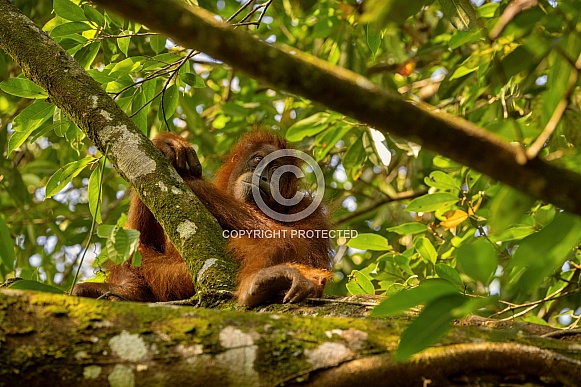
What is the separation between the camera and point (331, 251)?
15.8 ft

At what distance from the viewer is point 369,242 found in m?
4.70

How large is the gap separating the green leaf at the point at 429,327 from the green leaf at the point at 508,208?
22 centimetres

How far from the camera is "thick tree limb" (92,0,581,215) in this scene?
1.49 meters

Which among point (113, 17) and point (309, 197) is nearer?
point (113, 17)

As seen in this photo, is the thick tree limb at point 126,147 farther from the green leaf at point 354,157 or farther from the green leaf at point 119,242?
the green leaf at point 354,157

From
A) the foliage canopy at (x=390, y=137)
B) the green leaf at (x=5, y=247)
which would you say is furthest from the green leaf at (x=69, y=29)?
the green leaf at (x=5, y=247)

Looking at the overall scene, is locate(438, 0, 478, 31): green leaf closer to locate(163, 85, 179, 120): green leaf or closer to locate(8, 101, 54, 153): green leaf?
locate(163, 85, 179, 120): green leaf

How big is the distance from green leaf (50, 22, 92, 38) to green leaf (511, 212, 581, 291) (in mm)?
3215

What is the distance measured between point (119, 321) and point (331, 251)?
2891mm

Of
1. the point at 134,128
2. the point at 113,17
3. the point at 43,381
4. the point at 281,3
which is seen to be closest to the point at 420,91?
the point at 281,3

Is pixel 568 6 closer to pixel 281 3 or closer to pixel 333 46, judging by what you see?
pixel 333 46

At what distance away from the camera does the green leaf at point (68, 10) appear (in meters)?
4.07

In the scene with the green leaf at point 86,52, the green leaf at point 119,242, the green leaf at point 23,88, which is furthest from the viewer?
the green leaf at point 86,52
